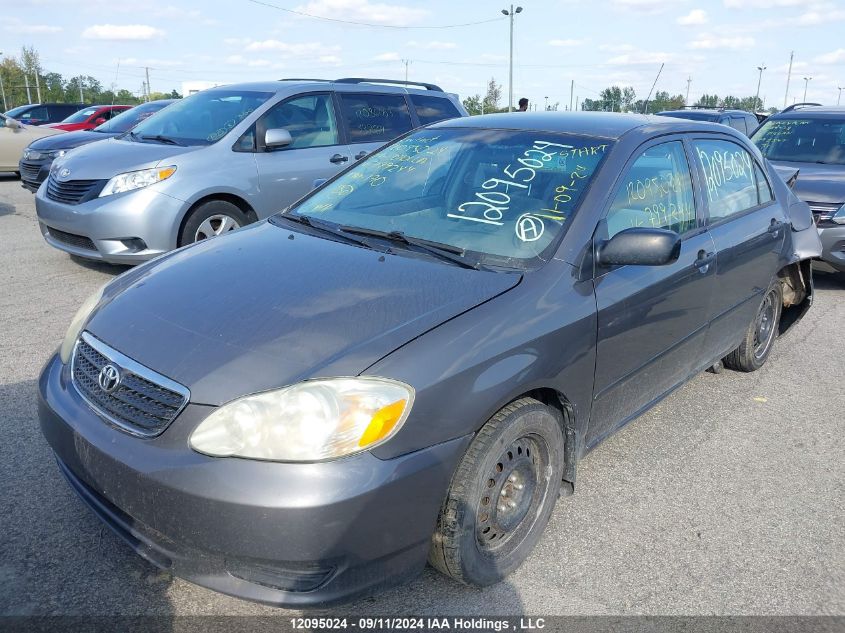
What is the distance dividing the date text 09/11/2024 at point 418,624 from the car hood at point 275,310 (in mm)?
864

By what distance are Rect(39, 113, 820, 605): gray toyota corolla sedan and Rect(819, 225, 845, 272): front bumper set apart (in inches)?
142

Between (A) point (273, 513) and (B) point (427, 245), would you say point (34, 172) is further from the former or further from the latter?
(A) point (273, 513)

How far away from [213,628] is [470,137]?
255 centimetres

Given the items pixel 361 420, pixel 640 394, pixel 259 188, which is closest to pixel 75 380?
pixel 361 420

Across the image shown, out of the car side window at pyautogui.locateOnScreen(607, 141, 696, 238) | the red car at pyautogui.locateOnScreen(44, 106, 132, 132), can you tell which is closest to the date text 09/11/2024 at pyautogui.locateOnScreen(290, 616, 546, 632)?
the car side window at pyautogui.locateOnScreen(607, 141, 696, 238)

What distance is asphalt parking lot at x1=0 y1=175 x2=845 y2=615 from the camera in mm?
2508

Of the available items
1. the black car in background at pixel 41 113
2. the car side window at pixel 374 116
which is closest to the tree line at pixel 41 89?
the black car in background at pixel 41 113

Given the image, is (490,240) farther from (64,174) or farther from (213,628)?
(64,174)

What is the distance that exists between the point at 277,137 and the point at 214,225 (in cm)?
98

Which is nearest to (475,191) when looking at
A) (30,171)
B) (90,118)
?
(30,171)

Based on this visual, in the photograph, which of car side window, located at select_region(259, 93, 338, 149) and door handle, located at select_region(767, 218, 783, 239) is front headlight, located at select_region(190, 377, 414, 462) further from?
car side window, located at select_region(259, 93, 338, 149)

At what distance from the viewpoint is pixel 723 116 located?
13531 millimetres

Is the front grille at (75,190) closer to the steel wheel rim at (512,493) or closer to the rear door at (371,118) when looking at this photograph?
the rear door at (371,118)

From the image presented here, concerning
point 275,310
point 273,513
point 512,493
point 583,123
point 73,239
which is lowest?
point 512,493
